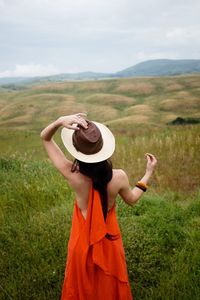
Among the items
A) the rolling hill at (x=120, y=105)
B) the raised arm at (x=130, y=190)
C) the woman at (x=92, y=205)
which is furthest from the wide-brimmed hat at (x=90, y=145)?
the rolling hill at (x=120, y=105)

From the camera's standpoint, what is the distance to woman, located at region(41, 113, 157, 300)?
2.68 m

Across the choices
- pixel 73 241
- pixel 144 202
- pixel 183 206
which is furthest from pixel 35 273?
pixel 183 206

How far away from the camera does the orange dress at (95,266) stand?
2994 millimetres

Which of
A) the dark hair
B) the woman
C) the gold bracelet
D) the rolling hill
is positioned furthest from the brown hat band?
the rolling hill

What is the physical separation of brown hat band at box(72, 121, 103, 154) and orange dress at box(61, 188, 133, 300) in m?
0.68

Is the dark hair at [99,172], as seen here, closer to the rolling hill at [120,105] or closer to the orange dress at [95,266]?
the orange dress at [95,266]

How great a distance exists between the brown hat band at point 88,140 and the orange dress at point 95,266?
0.68m

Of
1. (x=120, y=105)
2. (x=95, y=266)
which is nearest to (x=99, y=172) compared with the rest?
(x=95, y=266)

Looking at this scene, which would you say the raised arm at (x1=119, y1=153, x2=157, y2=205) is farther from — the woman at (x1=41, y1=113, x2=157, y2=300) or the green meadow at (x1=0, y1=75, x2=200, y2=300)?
the green meadow at (x1=0, y1=75, x2=200, y2=300)

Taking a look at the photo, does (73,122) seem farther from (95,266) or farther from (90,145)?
(95,266)

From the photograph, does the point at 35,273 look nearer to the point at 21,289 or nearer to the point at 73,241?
the point at 21,289

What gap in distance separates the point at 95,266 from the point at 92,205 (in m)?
0.60

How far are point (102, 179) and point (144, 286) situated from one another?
90.2 inches

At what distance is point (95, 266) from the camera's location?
3066mm
